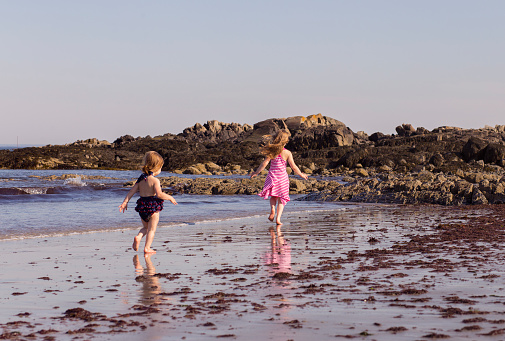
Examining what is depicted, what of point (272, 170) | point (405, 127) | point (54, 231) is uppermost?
point (405, 127)

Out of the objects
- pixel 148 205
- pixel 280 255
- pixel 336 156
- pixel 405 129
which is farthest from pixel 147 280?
pixel 405 129

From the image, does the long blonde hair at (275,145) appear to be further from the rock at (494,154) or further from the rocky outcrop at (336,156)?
the rock at (494,154)

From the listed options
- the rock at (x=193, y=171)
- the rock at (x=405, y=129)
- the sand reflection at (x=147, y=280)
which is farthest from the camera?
the rock at (x=405, y=129)

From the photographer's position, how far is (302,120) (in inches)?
4414

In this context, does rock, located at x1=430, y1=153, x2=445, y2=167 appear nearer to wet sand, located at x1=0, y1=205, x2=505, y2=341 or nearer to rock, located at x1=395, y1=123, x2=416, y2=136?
rock, located at x1=395, y1=123, x2=416, y2=136

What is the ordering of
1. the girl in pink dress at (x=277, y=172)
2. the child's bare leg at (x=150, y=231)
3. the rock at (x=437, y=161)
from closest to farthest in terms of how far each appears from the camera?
the child's bare leg at (x=150, y=231) < the girl in pink dress at (x=277, y=172) < the rock at (x=437, y=161)

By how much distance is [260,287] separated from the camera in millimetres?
5473

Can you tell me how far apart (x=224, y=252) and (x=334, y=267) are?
1.98 meters

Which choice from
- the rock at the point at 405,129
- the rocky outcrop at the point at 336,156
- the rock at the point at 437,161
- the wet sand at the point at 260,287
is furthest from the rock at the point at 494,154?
the wet sand at the point at 260,287

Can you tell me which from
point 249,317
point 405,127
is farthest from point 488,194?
point 405,127

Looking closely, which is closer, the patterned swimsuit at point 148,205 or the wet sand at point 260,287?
the wet sand at point 260,287

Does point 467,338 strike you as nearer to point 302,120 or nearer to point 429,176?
point 429,176

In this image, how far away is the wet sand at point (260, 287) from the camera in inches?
156

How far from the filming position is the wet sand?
3975 millimetres
